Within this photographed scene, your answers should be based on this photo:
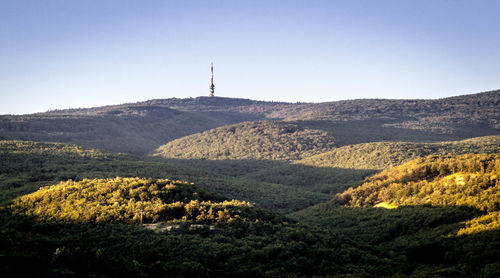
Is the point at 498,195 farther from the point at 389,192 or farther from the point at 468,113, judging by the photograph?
the point at 468,113

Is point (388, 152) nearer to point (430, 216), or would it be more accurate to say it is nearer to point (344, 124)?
point (430, 216)

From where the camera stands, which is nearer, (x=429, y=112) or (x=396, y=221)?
(x=396, y=221)

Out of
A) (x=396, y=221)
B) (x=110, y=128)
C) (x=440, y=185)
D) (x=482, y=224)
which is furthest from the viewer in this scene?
(x=110, y=128)

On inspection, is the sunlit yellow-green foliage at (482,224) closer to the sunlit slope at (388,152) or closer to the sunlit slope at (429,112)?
the sunlit slope at (388,152)

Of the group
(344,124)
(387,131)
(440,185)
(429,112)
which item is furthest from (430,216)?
(429,112)

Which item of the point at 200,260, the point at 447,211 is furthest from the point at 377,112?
the point at 200,260

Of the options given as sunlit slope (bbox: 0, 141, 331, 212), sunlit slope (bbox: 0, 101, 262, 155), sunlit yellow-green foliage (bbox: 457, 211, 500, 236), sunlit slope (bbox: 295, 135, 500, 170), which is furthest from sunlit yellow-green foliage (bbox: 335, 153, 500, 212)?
sunlit slope (bbox: 0, 101, 262, 155)

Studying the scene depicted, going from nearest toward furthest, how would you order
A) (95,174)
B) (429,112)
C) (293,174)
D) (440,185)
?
(440,185) → (95,174) → (293,174) → (429,112)
